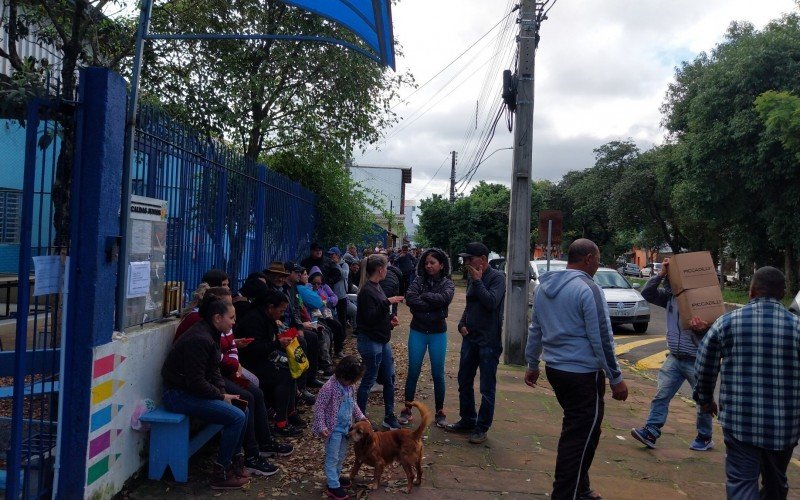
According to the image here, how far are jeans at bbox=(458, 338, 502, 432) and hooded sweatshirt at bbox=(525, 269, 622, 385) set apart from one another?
1556mm

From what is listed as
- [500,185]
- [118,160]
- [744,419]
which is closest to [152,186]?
[118,160]

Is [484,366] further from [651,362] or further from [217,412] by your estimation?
[651,362]

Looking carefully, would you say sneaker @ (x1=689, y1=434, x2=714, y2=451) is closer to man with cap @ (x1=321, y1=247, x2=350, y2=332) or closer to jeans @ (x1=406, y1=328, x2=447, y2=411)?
jeans @ (x1=406, y1=328, x2=447, y2=411)

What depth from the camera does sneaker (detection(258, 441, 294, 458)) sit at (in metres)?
5.32

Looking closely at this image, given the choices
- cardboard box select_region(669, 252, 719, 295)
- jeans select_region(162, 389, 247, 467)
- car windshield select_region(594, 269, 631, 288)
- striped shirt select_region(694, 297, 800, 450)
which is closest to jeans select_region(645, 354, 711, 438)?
cardboard box select_region(669, 252, 719, 295)

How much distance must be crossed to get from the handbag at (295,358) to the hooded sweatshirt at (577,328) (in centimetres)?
248

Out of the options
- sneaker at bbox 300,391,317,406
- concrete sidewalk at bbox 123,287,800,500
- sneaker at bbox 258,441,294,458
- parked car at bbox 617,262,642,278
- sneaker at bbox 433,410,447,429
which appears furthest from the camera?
parked car at bbox 617,262,642,278

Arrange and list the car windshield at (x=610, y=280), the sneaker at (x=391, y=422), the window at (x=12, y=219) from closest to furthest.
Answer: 1. the sneaker at (x=391, y=422)
2. the window at (x=12, y=219)
3. the car windshield at (x=610, y=280)

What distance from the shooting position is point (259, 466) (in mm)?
4941

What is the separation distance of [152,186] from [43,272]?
1393 millimetres

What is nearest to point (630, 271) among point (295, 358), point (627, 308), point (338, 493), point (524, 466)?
point (627, 308)

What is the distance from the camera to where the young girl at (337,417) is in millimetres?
4547

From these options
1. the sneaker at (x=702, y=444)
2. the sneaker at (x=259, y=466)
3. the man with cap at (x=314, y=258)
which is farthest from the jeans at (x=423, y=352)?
the man with cap at (x=314, y=258)

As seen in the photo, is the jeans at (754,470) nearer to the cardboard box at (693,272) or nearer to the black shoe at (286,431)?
the cardboard box at (693,272)
